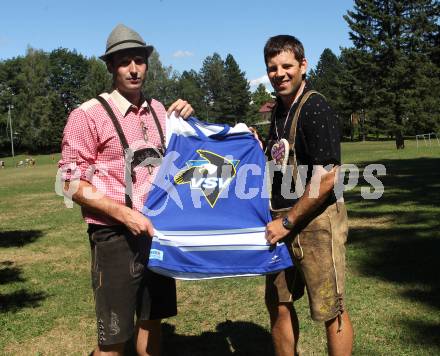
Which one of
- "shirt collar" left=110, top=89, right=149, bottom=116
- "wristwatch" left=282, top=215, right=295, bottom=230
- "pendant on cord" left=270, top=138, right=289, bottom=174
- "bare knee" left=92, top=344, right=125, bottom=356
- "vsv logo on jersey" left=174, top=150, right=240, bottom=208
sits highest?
"shirt collar" left=110, top=89, right=149, bottom=116

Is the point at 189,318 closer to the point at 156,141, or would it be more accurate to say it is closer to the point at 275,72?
the point at 156,141

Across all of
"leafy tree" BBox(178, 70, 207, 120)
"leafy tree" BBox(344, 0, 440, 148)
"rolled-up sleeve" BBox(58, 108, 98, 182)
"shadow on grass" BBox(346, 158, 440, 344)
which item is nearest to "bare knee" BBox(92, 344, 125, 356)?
"rolled-up sleeve" BBox(58, 108, 98, 182)

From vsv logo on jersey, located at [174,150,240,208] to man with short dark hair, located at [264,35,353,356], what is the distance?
375 millimetres

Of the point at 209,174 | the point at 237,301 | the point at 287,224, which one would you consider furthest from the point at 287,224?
the point at 237,301

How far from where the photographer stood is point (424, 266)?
7.60m

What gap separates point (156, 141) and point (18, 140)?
84.2 meters

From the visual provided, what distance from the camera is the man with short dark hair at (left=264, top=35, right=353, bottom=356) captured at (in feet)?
10.9

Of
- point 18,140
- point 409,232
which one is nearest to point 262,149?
point 409,232

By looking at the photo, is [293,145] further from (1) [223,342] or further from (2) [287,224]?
(1) [223,342]

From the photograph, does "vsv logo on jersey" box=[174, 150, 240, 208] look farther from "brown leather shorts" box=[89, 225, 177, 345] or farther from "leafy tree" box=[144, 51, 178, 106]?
"leafy tree" box=[144, 51, 178, 106]

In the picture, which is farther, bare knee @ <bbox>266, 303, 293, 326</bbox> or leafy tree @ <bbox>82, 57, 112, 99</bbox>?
leafy tree @ <bbox>82, 57, 112, 99</bbox>

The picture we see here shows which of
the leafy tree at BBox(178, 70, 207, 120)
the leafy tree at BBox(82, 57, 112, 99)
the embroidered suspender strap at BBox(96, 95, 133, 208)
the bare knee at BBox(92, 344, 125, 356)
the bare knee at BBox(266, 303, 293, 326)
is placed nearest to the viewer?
the embroidered suspender strap at BBox(96, 95, 133, 208)

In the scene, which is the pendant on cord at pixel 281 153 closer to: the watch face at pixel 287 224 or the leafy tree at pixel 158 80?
the watch face at pixel 287 224

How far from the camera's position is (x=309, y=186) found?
11.0 feet
